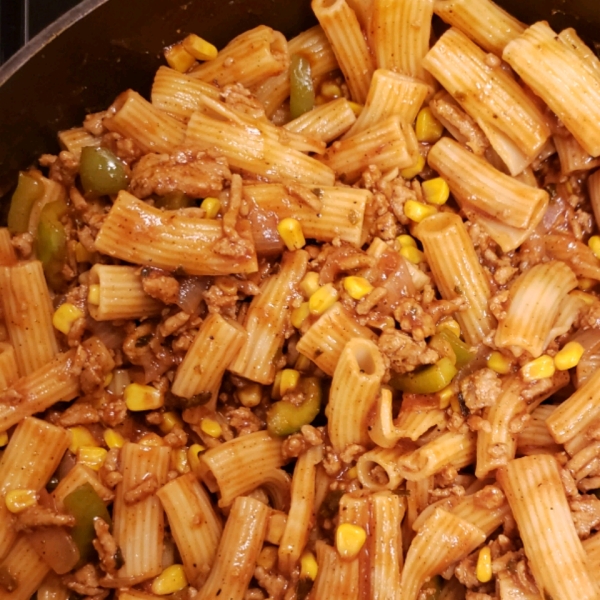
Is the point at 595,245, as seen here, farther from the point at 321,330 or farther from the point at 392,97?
the point at 321,330

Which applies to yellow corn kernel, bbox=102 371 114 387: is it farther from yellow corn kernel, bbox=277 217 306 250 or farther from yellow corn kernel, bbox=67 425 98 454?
yellow corn kernel, bbox=277 217 306 250

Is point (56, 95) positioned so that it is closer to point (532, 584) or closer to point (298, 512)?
point (298, 512)

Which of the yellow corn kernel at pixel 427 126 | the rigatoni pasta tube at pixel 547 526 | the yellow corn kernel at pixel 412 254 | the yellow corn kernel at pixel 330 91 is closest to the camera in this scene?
the rigatoni pasta tube at pixel 547 526

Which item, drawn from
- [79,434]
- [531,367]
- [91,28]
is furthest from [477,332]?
[91,28]

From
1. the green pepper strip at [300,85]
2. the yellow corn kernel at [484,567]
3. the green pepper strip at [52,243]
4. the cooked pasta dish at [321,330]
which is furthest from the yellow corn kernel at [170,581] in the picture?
the green pepper strip at [300,85]

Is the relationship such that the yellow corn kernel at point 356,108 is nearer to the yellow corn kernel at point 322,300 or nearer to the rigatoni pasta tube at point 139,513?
the yellow corn kernel at point 322,300
